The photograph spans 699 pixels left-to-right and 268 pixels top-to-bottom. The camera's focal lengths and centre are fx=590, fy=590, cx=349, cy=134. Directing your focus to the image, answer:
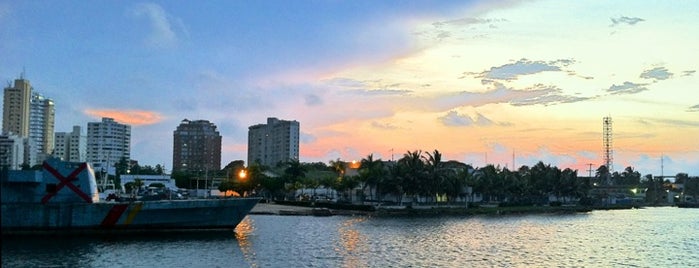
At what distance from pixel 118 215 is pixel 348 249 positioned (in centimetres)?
2272

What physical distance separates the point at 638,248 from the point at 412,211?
52505 millimetres

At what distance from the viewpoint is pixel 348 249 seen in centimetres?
5078

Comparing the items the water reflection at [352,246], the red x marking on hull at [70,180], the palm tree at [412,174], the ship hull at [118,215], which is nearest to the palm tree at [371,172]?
the palm tree at [412,174]

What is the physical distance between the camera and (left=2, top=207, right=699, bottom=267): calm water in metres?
42.5

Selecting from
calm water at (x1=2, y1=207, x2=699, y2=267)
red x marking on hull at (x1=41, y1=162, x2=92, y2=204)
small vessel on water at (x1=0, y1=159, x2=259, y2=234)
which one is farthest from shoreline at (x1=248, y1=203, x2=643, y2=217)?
red x marking on hull at (x1=41, y1=162, x2=92, y2=204)

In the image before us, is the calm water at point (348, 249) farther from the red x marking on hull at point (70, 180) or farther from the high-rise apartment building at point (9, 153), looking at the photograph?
the high-rise apartment building at point (9, 153)

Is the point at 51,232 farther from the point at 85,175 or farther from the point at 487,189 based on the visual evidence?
the point at 487,189

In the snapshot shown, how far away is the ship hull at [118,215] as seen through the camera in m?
54.4

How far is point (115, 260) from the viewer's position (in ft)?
137

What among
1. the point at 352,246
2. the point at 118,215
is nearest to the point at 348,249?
the point at 352,246

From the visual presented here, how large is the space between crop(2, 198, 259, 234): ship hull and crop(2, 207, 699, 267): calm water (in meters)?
1.58

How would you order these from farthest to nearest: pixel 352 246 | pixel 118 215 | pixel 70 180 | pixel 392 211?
pixel 392 211 → pixel 118 215 → pixel 70 180 → pixel 352 246

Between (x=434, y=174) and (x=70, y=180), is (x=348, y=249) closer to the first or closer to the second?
(x=70, y=180)

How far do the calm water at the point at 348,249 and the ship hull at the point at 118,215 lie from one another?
1.58 metres
